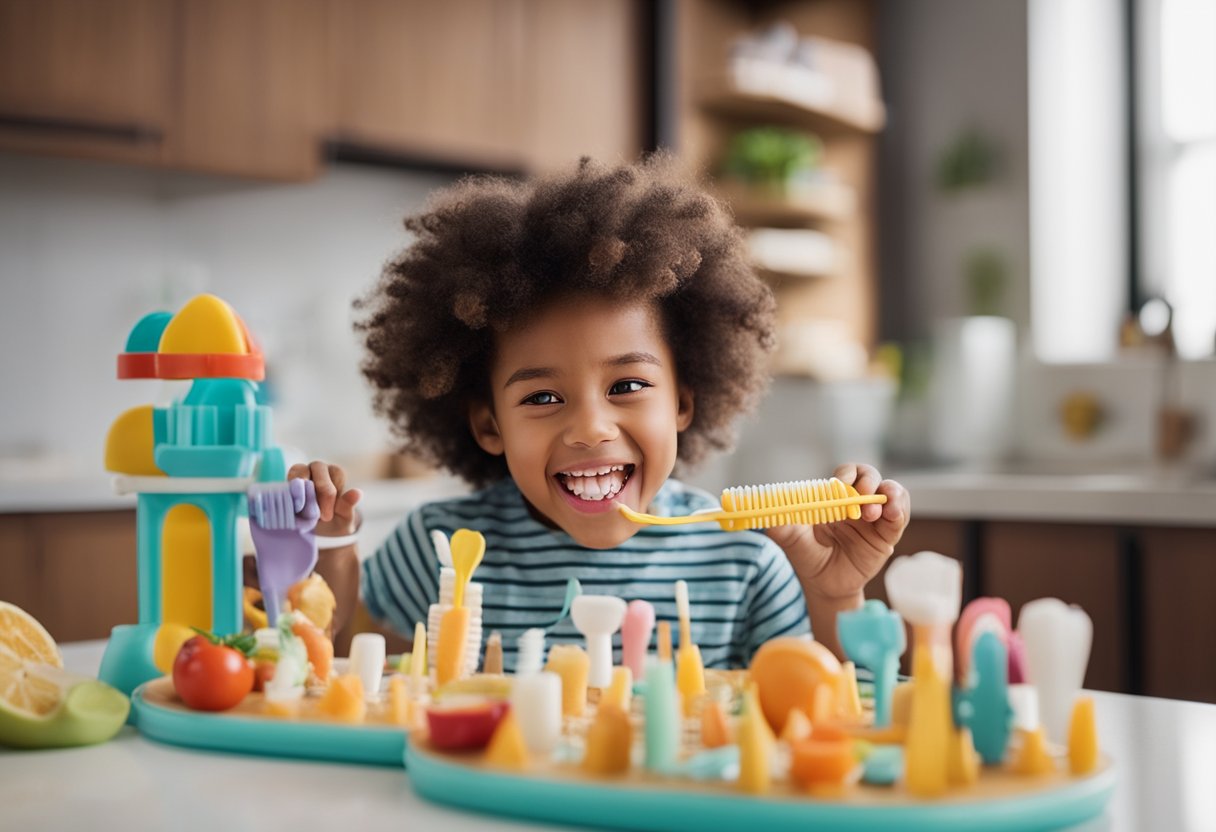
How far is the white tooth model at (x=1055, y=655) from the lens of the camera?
2.04ft

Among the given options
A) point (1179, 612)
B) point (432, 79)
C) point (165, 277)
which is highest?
point (432, 79)

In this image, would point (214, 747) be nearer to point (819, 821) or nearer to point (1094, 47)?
point (819, 821)

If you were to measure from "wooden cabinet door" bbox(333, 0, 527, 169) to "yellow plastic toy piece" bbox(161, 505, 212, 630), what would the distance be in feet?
6.45

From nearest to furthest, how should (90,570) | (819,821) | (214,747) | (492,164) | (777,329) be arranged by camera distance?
(819,821) → (214,747) → (777,329) → (90,570) → (492,164)

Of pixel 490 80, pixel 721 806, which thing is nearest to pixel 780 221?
pixel 490 80

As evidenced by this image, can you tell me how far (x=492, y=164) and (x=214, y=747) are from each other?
2382 millimetres

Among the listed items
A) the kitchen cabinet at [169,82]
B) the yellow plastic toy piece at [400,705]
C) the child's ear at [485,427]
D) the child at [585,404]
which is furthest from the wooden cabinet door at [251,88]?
the yellow plastic toy piece at [400,705]

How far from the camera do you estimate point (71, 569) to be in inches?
85.0

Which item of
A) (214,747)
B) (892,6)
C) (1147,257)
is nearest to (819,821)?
(214,747)

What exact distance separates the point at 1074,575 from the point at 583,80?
65.1 inches

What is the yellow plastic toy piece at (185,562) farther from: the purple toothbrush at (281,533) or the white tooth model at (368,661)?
the white tooth model at (368,661)

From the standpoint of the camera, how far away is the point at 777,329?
124cm

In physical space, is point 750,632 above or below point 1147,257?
below

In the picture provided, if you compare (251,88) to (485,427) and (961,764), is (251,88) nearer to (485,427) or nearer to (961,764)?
(485,427)
